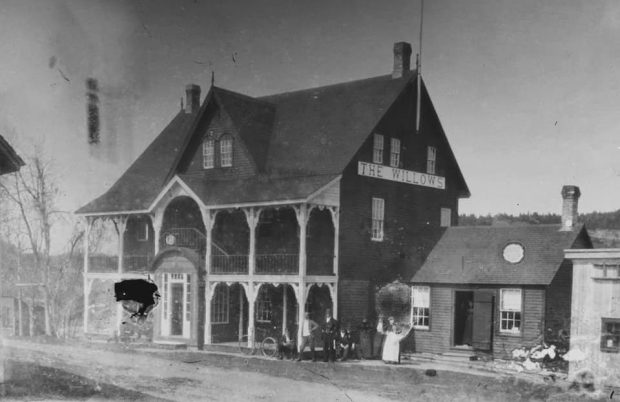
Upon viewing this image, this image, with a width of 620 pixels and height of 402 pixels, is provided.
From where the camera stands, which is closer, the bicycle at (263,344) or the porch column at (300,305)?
the porch column at (300,305)

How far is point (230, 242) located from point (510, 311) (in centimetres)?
896

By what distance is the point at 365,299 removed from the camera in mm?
26469

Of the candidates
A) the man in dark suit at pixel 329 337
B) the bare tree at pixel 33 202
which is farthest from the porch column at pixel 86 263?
the man in dark suit at pixel 329 337

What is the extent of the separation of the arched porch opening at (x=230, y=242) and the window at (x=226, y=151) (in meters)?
1.92

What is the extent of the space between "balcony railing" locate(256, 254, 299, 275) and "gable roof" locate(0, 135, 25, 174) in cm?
863

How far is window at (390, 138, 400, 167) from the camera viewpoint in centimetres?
2786

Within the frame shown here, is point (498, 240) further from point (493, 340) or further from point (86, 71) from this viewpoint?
point (86, 71)

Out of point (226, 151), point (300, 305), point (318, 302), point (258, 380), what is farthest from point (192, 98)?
point (258, 380)

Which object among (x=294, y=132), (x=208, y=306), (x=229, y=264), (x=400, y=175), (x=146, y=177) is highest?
(x=294, y=132)

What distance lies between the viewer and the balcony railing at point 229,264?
26.2 metres

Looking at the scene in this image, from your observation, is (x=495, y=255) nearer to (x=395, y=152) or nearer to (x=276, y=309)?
A: (x=395, y=152)

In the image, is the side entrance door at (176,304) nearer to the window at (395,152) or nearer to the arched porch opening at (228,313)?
the arched porch opening at (228,313)

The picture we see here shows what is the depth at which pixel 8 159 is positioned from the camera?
19.2 metres

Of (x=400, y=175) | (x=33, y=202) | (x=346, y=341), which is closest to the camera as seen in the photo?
(x=346, y=341)
